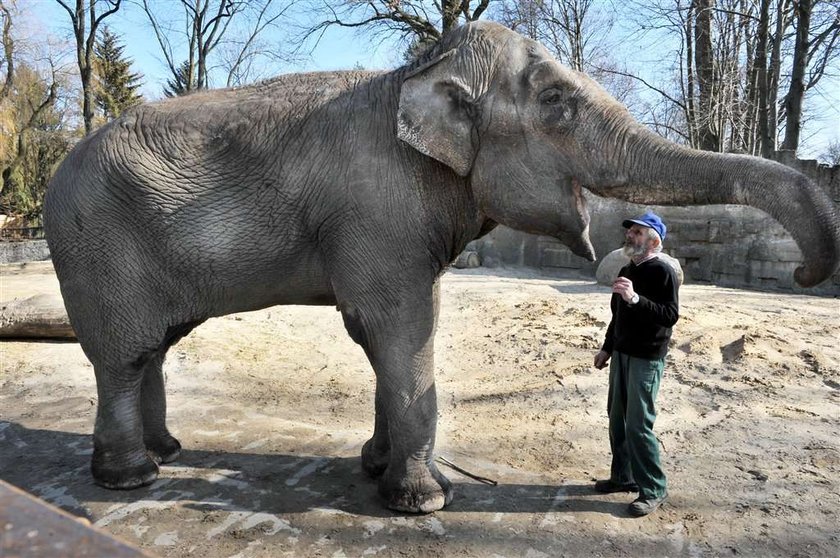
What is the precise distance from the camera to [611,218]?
14.6m

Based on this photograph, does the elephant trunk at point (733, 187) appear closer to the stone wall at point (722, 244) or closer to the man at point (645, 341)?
the man at point (645, 341)

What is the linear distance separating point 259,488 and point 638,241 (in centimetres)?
256

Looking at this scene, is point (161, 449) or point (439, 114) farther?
point (161, 449)

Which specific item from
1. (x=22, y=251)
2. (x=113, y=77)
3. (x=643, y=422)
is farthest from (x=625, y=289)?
(x=113, y=77)

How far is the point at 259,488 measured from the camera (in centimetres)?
360

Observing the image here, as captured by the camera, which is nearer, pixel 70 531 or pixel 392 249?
pixel 70 531

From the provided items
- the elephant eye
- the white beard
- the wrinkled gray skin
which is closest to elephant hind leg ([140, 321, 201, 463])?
the wrinkled gray skin

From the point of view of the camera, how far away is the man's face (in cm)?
336

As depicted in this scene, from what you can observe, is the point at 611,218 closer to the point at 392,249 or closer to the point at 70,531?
the point at 392,249

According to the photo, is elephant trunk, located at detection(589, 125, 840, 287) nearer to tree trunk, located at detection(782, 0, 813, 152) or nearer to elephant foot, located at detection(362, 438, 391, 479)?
elephant foot, located at detection(362, 438, 391, 479)

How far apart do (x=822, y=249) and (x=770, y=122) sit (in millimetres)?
14774

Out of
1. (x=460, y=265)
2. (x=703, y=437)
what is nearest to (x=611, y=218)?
(x=460, y=265)

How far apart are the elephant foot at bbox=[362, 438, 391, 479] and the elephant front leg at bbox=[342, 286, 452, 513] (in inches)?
14.9

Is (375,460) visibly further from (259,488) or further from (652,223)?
(652,223)
